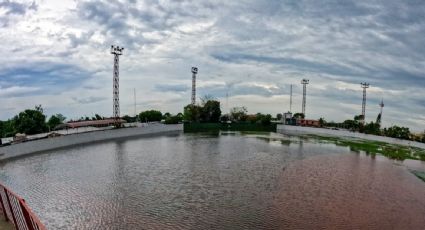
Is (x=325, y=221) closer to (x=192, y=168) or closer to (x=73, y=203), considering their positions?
(x=73, y=203)

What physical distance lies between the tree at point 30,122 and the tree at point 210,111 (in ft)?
139

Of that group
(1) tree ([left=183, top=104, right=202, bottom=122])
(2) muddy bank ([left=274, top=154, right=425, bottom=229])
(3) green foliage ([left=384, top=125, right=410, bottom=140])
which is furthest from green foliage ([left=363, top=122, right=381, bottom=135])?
(2) muddy bank ([left=274, top=154, right=425, bottom=229])

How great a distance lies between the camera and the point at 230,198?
20.6m

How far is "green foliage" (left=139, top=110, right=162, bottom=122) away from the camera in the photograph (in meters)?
110

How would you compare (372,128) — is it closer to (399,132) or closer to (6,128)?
(399,132)

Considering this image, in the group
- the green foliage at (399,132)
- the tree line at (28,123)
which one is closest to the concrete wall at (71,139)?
the tree line at (28,123)

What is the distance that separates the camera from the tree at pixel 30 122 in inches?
2680

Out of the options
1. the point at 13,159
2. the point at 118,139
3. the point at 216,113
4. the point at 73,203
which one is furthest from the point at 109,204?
the point at 216,113

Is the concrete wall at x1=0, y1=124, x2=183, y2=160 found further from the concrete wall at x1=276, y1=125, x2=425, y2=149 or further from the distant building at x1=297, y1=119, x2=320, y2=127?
the distant building at x1=297, y1=119, x2=320, y2=127

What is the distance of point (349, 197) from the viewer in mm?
21969

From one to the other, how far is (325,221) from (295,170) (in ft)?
46.9

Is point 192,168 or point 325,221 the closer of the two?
point 325,221

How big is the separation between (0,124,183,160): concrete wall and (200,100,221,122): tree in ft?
83.1

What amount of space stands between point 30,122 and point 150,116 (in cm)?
4532
